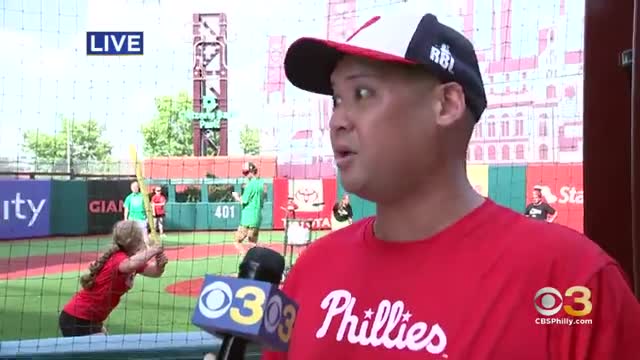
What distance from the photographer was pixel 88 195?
17.7m

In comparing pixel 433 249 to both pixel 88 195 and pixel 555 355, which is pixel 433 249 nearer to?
pixel 555 355

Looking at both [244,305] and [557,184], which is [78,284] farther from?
[557,184]

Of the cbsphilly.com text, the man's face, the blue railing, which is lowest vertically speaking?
the blue railing

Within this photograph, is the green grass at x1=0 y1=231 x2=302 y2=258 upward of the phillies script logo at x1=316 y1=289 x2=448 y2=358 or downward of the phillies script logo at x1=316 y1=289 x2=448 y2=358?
downward

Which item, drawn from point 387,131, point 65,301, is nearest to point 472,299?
point 387,131

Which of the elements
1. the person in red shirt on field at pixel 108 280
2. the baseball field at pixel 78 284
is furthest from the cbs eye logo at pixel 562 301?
the person in red shirt on field at pixel 108 280

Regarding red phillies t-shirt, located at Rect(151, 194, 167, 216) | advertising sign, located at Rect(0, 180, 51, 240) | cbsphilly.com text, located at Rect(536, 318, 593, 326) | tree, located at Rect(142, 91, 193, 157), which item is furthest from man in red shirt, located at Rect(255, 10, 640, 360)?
tree, located at Rect(142, 91, 193, 157)

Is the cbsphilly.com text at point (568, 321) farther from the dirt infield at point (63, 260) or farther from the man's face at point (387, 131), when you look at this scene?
the dirt infield at point (63, 260)

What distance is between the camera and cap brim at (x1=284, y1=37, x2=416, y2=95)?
1055mm

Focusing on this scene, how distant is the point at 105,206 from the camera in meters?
18.0

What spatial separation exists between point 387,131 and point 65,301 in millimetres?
7811

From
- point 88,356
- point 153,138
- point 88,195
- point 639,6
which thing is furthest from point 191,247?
point 153,138

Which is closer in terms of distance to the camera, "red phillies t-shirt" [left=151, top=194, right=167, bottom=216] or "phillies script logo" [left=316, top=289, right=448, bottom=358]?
"phillies script logo" [left=316, top=289, right=448, bottom=358]

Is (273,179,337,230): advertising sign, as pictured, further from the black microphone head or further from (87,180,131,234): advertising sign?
the black microphone head
